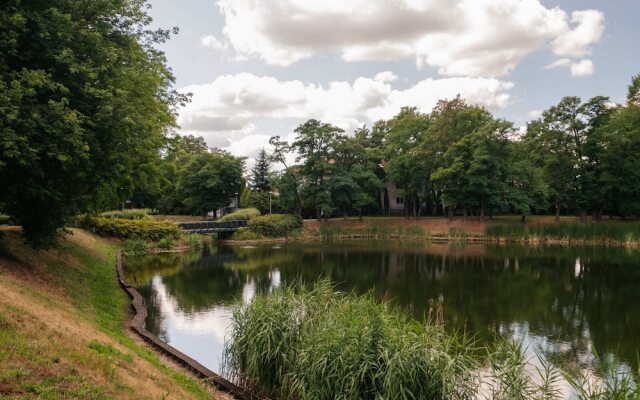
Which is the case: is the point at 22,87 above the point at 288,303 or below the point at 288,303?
above

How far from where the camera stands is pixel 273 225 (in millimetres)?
47594

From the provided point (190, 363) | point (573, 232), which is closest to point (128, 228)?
point (190, 363)

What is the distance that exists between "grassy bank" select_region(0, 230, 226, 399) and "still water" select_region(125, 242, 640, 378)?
2204 millimetres

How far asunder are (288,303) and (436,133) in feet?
143

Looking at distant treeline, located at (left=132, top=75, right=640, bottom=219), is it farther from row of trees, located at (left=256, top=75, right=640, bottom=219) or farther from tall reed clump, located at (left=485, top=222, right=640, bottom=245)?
tall reed clump, located at (left=485, top=222, right=640, bottom=245)

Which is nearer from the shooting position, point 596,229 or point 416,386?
point 416,386

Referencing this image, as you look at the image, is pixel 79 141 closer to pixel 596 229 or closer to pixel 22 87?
pixel 22 87

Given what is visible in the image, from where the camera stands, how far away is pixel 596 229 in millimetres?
38531

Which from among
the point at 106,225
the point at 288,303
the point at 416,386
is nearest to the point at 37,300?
the point at 288,303

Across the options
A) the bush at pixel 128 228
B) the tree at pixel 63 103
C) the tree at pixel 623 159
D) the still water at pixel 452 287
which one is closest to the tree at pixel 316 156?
the still water at pixel 452 287

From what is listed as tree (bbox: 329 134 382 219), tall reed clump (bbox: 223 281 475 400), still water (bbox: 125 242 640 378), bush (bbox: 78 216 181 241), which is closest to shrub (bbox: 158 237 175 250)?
bush (bbox: 78 216 181 241)

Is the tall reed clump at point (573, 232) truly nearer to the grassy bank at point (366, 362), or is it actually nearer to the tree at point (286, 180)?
the tree at point (286, 180)

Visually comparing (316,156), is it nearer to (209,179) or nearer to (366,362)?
(209,179)

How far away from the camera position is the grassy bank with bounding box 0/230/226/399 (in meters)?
5.98
